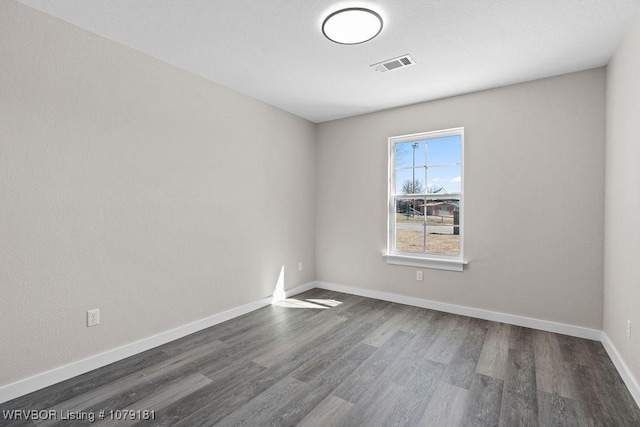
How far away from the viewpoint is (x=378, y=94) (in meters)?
3.57

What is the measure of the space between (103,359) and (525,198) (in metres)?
4.15

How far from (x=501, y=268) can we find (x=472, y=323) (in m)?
0.68

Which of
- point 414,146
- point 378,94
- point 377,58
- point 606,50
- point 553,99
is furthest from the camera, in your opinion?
point 414,146

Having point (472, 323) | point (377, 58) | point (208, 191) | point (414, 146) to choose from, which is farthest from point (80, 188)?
point (472, 323)

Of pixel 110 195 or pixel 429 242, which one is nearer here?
pixel 110 195

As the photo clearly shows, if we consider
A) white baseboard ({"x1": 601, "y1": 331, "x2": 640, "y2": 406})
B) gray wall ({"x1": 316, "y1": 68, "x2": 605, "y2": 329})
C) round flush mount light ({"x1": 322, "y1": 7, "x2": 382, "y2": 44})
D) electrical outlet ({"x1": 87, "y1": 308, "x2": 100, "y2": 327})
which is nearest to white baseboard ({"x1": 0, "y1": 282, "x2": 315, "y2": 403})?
electrical outlet ({"x1": 87, "y1": 308, "x2": 100, "y2": 327})

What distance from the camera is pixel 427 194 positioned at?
12.7 ft

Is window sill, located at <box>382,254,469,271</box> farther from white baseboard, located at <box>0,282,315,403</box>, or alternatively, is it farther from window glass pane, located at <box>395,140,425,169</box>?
white baseboard, located at <box>0,282,315,403</box>

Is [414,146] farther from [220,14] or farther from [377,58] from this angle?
[220,14]

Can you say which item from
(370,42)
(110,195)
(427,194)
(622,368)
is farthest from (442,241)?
(110,195)

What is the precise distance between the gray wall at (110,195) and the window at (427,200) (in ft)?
6.16

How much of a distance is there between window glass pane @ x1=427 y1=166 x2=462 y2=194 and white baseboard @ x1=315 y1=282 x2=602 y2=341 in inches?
54.8

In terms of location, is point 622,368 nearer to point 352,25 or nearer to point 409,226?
point 409,226

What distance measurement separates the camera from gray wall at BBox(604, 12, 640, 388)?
2049 millimetres
